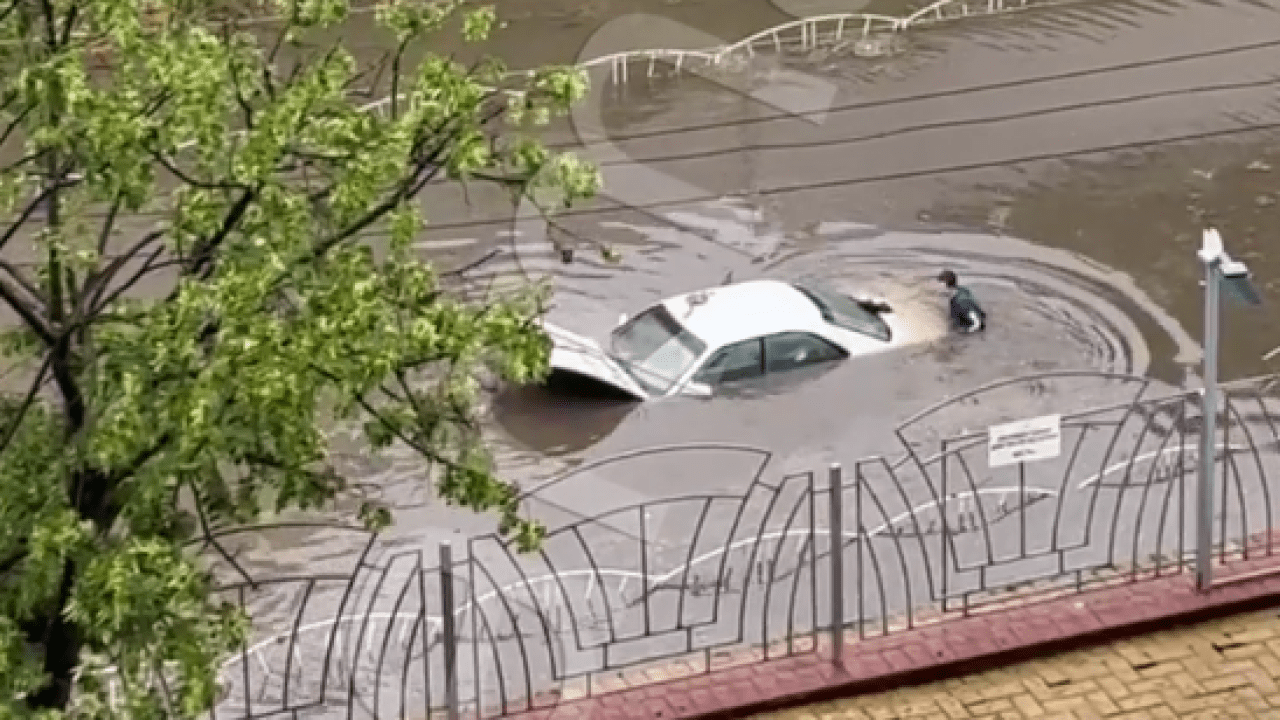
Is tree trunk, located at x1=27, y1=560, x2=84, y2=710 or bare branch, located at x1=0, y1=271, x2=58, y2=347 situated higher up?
bare branch, located at x1=0, y1=271, x2=58, y2=347

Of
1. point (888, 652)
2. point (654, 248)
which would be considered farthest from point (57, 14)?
point (654, 248)

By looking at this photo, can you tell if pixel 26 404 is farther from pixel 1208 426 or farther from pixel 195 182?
pixel 1208 426

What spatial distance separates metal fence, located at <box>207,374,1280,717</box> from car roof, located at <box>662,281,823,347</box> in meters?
1.63

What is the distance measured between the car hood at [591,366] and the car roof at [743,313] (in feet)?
1.81

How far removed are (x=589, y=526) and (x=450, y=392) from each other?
16.4 feet

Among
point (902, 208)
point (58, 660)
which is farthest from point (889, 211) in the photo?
point (58, 660)

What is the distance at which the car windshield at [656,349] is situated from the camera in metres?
14.1

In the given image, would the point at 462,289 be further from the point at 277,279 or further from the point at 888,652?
the point at 277,279

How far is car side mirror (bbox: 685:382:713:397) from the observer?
1394 cm

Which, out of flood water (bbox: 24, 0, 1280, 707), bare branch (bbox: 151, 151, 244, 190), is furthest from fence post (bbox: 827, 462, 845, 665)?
bare branch (bbox: 151, 151, 244, 190)

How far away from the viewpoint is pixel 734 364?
1412 cm

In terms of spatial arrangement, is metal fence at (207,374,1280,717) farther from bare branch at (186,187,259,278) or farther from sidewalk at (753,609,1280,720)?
bare branch at (186,187,259,278)

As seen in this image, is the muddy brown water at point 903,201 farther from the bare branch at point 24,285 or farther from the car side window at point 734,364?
the bare branch at point 24,285

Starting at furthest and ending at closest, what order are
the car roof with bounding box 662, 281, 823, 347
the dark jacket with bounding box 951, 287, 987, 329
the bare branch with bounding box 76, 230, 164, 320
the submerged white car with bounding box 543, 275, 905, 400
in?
the dark jacket with bounding box 951, 287, 987, 329, the car roof with bounding box 662, 281, 823, 347, the submerged white car with bounding box 543, 275, 905, 400, the bare branch with bounding box 76, 230, 164, 320
